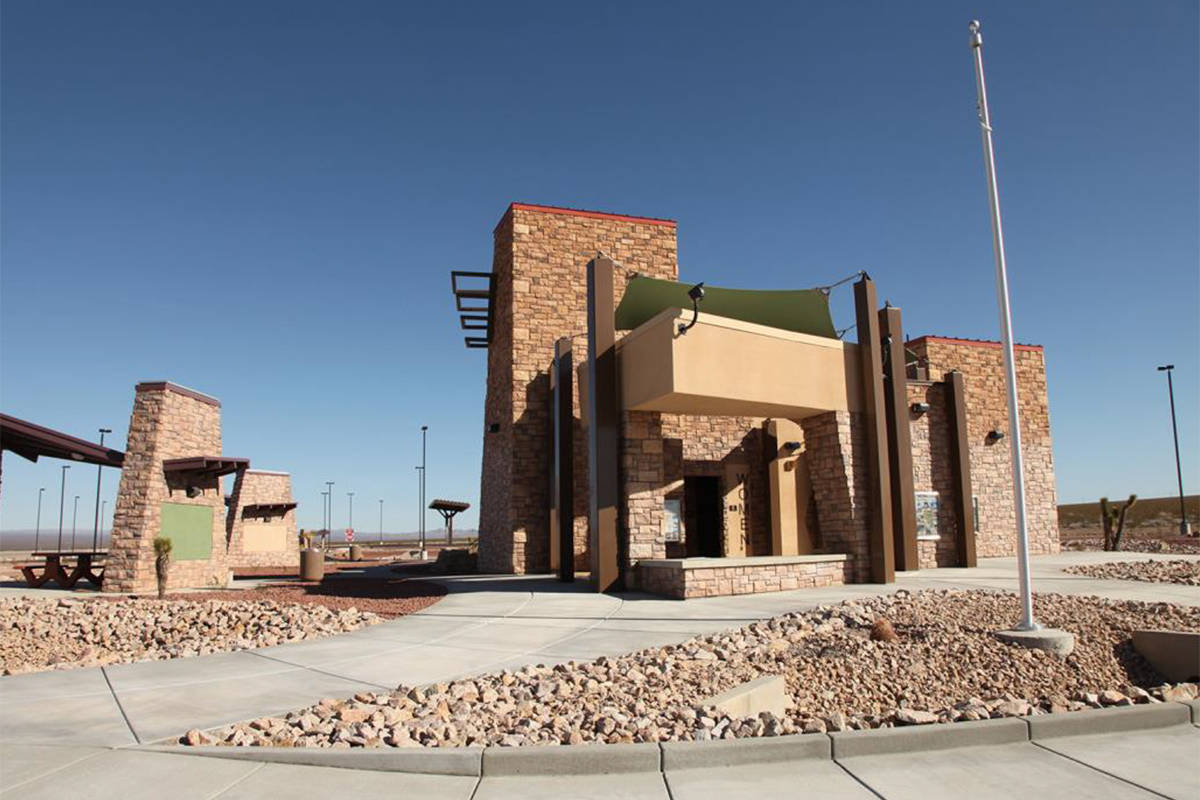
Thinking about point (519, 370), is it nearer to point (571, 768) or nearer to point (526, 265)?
point (526, 265)

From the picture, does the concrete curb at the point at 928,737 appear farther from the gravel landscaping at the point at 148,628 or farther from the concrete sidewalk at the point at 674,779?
the gravel landscaping at the point at 148,628

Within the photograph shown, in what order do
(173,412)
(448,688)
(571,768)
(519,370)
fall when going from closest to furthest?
(571,768) < (448,688) < (173,412) < (519,370)

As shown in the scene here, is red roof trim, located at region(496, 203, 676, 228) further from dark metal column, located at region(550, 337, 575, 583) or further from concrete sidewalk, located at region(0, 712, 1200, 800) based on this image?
concrete sidewalk, located at region(0, 712, 1200, 800)

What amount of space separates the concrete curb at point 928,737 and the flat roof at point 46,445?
64.6ft

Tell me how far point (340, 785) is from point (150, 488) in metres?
16.9

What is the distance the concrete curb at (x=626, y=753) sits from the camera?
4668mm

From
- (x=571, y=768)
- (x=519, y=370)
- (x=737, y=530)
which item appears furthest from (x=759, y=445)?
(x=571, y=768)

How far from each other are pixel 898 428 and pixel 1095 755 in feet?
43.1

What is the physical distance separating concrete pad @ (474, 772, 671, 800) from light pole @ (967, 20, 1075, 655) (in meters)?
5.29

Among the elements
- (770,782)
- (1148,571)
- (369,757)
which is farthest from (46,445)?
(1148,571)

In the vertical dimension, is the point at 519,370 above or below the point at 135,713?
above

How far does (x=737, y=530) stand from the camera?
63.3 feet

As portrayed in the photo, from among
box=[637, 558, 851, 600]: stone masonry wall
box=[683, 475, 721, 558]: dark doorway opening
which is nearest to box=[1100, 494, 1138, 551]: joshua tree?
box=[683, 475, 721, 558]: dark doorway opening

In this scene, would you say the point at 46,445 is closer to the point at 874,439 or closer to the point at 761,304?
the point at 761,304
